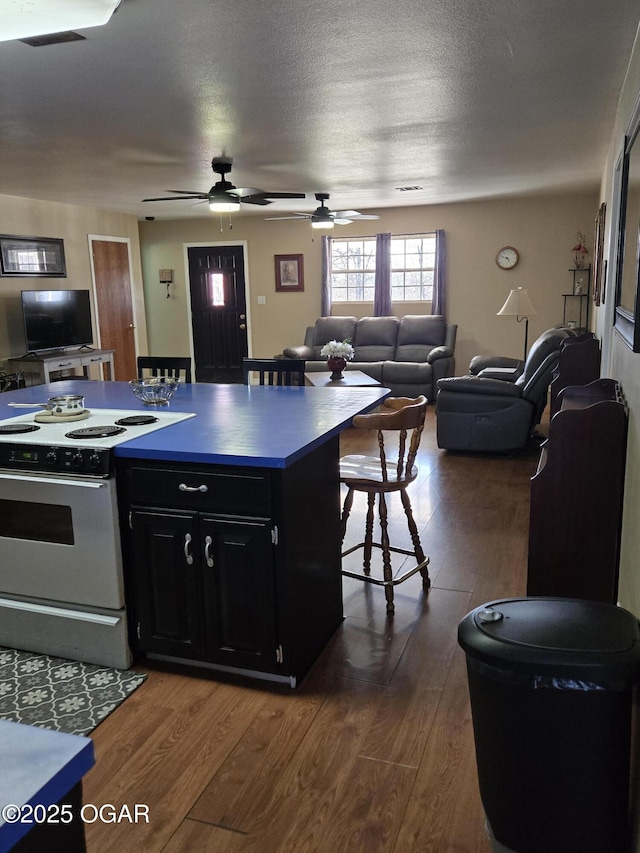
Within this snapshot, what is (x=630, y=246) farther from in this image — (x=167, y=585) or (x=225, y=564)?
(x=167, y=585)

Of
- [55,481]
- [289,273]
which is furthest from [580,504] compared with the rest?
[289,273]

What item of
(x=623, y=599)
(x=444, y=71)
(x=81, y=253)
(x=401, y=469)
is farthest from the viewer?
(x=81, y=253)

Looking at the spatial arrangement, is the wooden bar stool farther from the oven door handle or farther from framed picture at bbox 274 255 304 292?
framed picture at bbox 274 255 304 292

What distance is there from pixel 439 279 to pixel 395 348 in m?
1.12

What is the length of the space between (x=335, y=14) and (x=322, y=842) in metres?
2.71

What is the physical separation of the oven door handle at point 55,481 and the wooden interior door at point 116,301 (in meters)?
6.67

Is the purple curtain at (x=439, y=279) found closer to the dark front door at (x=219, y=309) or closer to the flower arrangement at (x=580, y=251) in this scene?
the flower arrangement at (x=580, y=251)

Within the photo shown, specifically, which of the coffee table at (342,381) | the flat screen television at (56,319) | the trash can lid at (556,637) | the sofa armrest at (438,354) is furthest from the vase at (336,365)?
the trash can lid at (556,637)

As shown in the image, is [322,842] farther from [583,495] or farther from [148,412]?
[148,412]

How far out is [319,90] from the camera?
3.41 meters

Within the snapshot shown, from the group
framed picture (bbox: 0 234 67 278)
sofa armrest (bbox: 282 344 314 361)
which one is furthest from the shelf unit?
framed picture (bbox: 0 234 67 278)

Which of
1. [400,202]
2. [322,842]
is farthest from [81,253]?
[322,842]

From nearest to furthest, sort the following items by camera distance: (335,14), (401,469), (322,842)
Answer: (322,842) < (335,14) < (401,469)

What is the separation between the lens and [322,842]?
1.64 m
